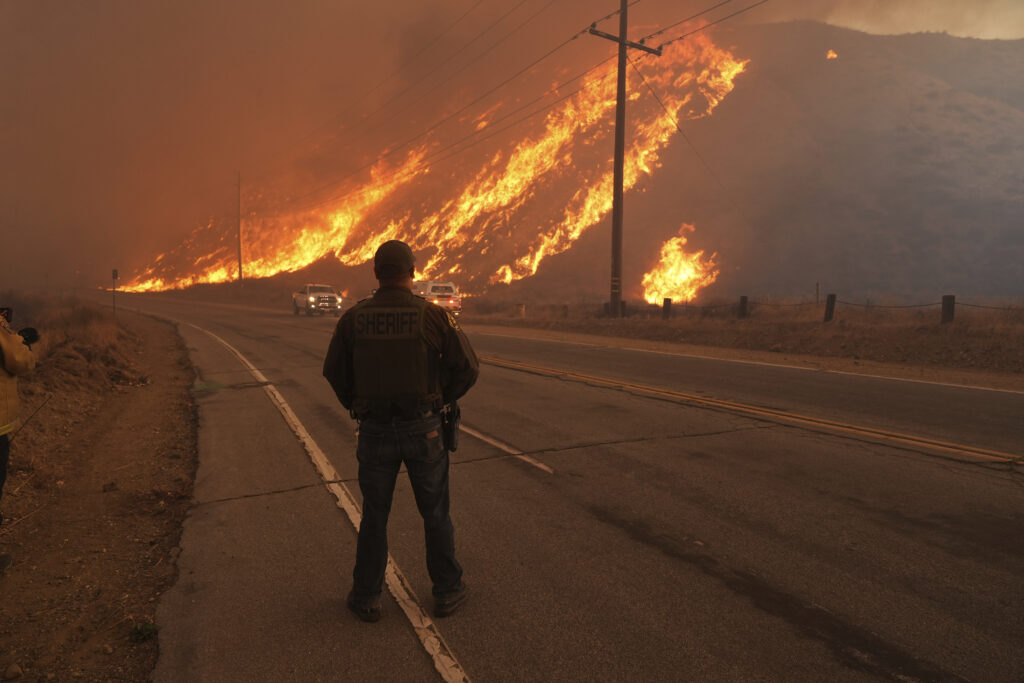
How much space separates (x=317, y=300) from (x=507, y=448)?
3321cm

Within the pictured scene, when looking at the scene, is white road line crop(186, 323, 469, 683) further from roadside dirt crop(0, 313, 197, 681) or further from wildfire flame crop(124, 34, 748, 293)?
wildfire flame crop(124, 34, 748, 293)

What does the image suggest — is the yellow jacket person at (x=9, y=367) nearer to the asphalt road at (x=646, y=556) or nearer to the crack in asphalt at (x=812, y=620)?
the asphalt road at (x=646, y=556)

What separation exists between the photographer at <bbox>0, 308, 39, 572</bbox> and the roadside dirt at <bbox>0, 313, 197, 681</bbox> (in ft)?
1.74

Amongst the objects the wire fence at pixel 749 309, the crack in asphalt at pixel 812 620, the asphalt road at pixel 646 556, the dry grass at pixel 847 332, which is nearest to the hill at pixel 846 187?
the wire fence at pixel 749 309


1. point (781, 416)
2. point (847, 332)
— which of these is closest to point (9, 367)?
point (781, 416)

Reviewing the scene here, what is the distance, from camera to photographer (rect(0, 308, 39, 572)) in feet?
12.9

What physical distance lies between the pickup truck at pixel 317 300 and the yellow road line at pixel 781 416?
27.4 metres

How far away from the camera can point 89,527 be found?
16.6 feet

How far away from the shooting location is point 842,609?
349cm

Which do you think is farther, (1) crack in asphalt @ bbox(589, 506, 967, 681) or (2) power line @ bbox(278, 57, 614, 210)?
(2) power line @ bbox(278, 57, 614, 210)

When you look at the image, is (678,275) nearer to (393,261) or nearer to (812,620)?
(812,620)

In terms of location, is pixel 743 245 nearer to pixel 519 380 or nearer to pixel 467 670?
pixel 519 380

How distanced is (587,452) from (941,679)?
407 cm

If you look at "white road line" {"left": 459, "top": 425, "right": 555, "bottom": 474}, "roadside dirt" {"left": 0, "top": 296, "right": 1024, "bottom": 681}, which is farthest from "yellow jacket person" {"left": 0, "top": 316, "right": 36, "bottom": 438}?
"white road line" {"left": 459, "top": 425, "right": 555, "bottom": 474}
